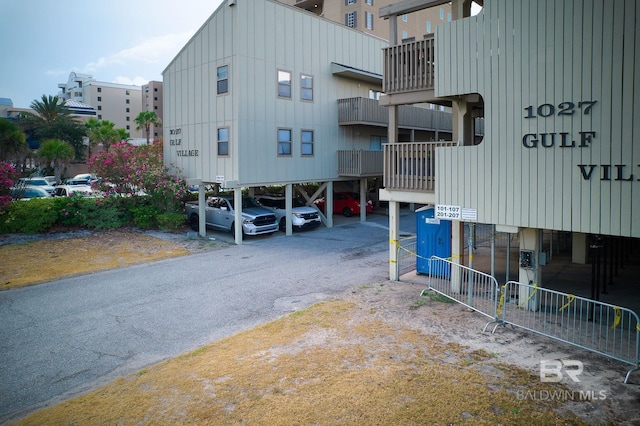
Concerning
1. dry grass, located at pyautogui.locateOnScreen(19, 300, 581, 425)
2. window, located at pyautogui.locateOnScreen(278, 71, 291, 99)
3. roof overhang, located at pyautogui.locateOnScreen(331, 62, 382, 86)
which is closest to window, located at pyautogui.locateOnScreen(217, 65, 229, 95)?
window, located at pyautogui.locateOnScreen(278, 71, 291, 99)

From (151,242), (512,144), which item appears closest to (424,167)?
(512,144)

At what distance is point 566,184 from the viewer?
9.41m

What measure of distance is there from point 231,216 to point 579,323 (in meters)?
15.7

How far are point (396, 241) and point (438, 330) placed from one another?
4486 mm

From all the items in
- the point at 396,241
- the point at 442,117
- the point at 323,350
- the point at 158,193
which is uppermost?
the point at 442,117

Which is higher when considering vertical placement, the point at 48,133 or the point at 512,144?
the point at 48,133

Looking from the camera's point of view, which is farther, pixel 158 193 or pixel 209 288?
pixel 158 193

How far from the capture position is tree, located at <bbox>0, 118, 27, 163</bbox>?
38.9m

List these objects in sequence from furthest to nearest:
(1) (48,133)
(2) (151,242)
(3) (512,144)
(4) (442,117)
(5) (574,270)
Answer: (1) (48,133), (4) (442,117), (2) (151,242), (5) (574,270), (3) (512,144)

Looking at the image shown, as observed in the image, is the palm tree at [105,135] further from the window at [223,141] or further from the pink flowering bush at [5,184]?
the window at [223,141]

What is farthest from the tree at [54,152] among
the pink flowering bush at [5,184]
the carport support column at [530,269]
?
the carport support column at [530,269]

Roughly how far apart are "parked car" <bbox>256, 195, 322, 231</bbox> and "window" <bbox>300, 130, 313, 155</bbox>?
2.74m

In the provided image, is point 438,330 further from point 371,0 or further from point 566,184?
point 371,0

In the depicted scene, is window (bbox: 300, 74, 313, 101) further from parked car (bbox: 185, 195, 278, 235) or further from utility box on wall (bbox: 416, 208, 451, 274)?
utility box on wall (bbox: 416, 208, 451, 274)
